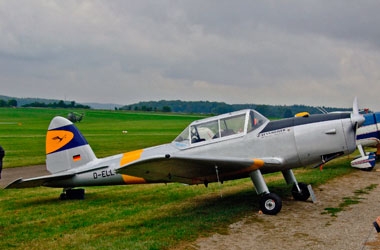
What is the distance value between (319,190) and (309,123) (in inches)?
111

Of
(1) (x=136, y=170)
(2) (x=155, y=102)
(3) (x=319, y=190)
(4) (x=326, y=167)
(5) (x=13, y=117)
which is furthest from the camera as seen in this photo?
(2) (x=155, y=102)

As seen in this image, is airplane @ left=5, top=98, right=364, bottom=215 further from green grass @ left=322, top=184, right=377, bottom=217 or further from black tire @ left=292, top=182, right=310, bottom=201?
green grass @ left=322, top=184, right=377, bottom=217

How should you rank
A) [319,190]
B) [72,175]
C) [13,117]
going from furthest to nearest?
[13,117] < [319,190] < [72,175]

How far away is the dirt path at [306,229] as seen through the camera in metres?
5.83

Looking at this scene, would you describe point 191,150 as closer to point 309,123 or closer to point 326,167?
point 309,123

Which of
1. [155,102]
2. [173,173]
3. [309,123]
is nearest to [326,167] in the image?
[309,123]

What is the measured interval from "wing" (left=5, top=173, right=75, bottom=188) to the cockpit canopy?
304 centimetres

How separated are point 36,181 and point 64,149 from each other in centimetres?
114

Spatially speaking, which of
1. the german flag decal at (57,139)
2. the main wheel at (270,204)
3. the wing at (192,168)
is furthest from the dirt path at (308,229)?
the german flag decal at (57,139)

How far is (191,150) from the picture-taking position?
28.3 ft

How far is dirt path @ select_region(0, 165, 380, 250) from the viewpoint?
5.83 metres

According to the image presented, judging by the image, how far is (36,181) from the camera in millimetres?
9234

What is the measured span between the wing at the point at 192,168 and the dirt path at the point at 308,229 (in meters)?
0.99

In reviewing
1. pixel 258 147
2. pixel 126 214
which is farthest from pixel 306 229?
pixel 126 214
